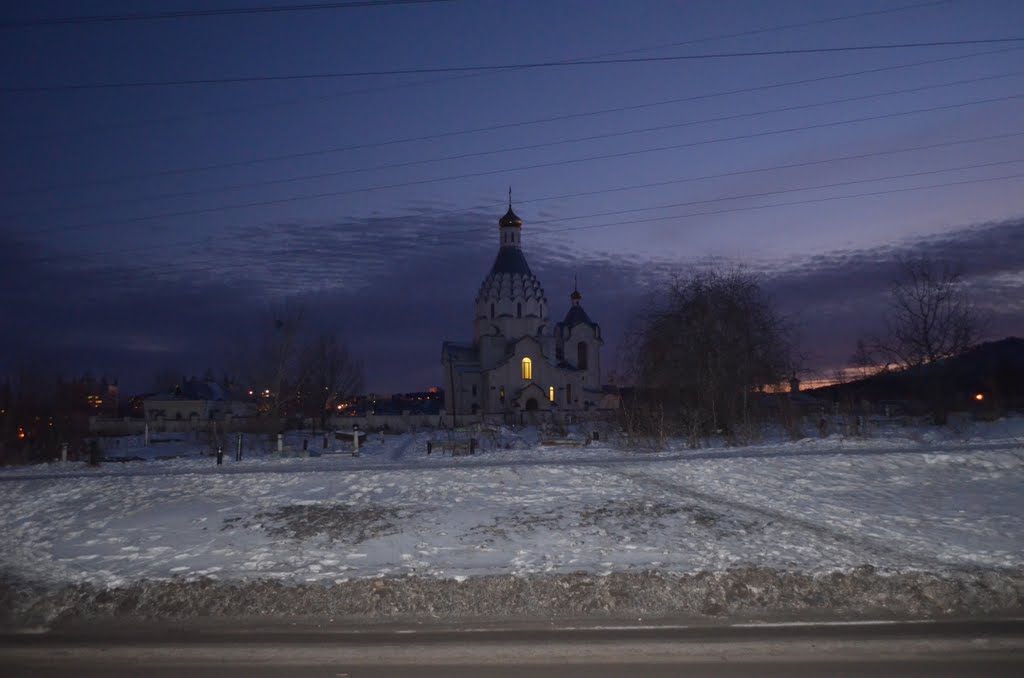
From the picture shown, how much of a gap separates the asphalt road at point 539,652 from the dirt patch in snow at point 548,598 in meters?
0.56

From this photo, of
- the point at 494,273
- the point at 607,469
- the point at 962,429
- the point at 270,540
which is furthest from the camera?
the point at 494,273

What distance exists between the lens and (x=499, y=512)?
1344cm

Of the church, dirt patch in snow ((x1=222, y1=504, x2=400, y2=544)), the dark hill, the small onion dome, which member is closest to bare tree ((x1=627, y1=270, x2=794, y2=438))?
the dark hill

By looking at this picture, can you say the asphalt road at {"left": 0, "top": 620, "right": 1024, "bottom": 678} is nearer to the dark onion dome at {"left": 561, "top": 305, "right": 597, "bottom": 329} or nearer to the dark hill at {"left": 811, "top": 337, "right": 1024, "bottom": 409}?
the dark hill at {"left": 811, "top": 337, "right": 1024, "bottom": 409}

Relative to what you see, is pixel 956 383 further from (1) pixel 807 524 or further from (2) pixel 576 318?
(2) pixel 576 318

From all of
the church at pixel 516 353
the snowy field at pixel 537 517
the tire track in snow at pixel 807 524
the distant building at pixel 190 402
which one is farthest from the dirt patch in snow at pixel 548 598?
the distant building at pixel 190 402

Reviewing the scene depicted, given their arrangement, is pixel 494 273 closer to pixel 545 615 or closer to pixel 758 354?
pixel 758 354

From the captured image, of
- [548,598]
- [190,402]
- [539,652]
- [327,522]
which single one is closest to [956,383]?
[327,522]

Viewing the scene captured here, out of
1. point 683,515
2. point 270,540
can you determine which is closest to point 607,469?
point 683,515

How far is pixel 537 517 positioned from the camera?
13.0 meters

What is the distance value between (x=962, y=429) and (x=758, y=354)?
294 inches

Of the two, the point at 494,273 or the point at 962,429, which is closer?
the point at 962,429

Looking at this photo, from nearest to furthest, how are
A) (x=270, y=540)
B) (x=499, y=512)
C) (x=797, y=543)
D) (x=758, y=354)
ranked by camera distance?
1. (x=797, y=543)
2. (x=270, y=540)
3. (x=499, y=512)
4. (x=758, y=354)

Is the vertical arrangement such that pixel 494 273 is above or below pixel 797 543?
above
